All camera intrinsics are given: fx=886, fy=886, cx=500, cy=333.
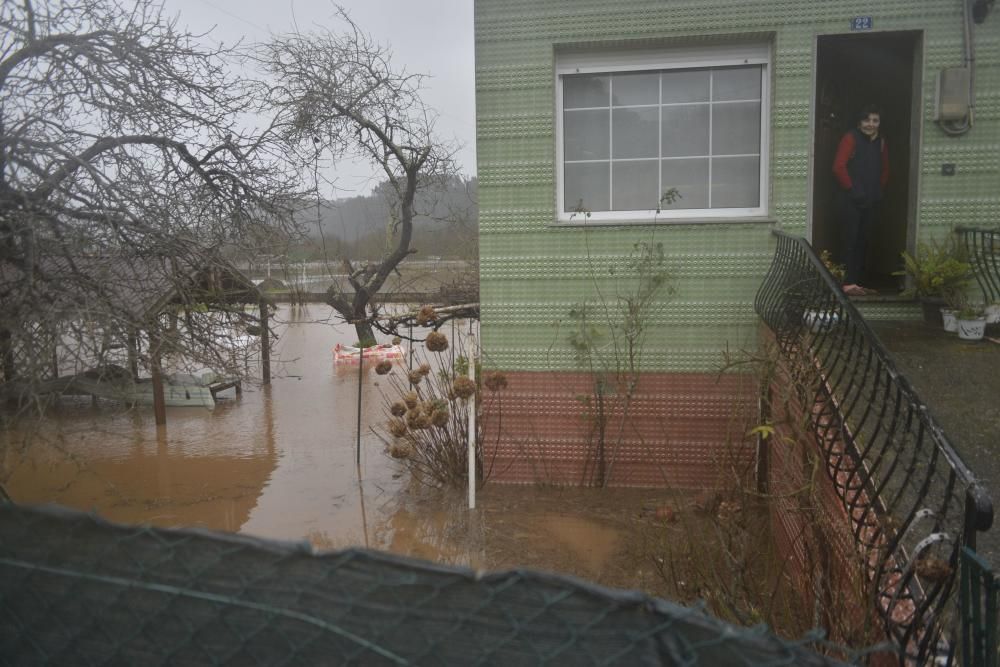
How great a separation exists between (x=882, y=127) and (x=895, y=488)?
22.5 ft

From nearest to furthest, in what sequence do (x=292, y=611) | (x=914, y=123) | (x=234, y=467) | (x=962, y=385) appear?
(x=292, y=611) → (x=962, y=385) → (x=914, y=123) → (x=234, y=467)

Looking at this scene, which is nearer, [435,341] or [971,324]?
[971,324]

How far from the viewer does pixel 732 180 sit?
8.50 meters

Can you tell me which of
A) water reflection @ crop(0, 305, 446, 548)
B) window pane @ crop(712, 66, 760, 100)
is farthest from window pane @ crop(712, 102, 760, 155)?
water reflection @ crop(0, 305, 446, 548)

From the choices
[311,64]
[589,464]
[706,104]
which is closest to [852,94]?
[706,104]

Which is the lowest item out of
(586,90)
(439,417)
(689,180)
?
(439,417)

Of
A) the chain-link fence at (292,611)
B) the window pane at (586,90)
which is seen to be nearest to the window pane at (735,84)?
the window pane at (586,90)

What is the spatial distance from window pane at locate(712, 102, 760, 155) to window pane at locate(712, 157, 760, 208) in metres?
0.09

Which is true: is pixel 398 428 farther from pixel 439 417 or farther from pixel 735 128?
pixel 735 128

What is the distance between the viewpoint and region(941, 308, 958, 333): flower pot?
7391mm

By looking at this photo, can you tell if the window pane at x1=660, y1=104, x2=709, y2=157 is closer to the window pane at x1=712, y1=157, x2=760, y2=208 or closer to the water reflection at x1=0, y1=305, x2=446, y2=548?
the window pane at x1=712, y1=157, x2=760, y2=208

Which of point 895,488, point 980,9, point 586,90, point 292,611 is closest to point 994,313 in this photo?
point 980,9

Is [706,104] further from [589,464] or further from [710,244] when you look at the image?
[589,464]

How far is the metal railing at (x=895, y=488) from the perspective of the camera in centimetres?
317
